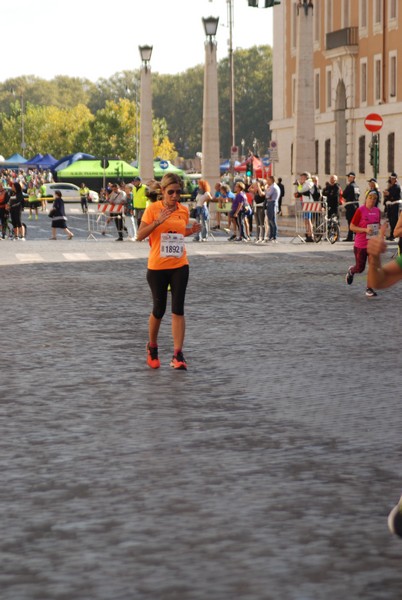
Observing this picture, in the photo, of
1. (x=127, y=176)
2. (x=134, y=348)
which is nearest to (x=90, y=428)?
(x=134, y=348)

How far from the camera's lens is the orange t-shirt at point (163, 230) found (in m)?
12.9

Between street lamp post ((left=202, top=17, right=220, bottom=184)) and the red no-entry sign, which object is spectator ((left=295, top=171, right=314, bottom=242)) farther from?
street lamp post ((left=202, top=17, right=220, bottom=184))

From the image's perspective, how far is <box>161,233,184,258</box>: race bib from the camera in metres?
12.8

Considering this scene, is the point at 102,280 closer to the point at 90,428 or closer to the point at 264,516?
the point at 90,428

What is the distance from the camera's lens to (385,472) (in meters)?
7.77

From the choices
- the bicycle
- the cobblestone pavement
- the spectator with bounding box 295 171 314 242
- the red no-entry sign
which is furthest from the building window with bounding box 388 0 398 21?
the cobblestone pavement

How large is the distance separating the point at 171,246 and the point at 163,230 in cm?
25

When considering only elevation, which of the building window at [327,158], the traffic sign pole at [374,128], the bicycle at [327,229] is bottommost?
the bicycle at [327,229]

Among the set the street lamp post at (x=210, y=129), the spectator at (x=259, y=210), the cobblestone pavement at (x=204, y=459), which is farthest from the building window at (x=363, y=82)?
the cobblestone pavement at (x=204, y=459)

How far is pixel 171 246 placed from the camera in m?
12.8

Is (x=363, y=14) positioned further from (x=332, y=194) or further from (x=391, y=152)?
(x=332, y=194)

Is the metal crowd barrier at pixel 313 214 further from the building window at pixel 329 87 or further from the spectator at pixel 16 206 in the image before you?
the building window at pixel 329 87

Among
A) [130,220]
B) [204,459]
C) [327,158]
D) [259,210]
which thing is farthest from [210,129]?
[204,459]

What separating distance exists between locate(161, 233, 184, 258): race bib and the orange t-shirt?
39 millimetres
